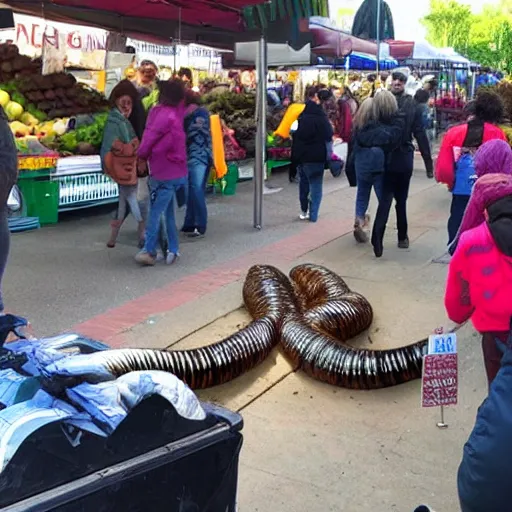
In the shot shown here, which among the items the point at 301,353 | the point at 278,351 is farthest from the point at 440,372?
the point at 278,351

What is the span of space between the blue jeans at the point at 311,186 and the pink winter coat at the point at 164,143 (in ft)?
8.73

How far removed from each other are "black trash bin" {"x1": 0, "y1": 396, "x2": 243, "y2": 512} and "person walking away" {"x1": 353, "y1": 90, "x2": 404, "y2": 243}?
20.1ft

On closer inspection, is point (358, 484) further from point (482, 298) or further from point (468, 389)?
point (468, 389)

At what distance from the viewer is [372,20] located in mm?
18125

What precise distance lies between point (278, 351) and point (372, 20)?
46.9 ft

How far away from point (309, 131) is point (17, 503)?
324 inches

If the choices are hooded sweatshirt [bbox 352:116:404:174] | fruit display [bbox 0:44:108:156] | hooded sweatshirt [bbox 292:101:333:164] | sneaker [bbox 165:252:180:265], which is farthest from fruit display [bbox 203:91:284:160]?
sneaker [bbox 165:252:180:265]

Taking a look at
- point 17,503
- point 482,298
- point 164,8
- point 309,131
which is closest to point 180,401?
point 17,503

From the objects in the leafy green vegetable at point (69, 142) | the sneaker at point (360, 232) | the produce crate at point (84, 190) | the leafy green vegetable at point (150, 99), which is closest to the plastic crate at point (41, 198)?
the produce crate at point (84, 190)

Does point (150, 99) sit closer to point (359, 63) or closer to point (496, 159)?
point (496, 159)

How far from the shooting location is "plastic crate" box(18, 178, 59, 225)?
9219 mm

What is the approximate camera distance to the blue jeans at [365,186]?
329 inches

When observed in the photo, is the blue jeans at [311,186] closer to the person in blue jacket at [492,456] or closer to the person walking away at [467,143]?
the person walking away at [467,143]

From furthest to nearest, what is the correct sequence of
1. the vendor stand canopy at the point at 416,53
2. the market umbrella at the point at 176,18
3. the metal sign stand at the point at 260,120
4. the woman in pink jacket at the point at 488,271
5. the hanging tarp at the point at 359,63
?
the vendor stand canopy at the point at 416,53, the hanging tarp at the point at 359,63, the market umbrella at the point at 176,18, the metal sign stand at the point at 260,120, the woman in pink jacket at the point at 488,271
